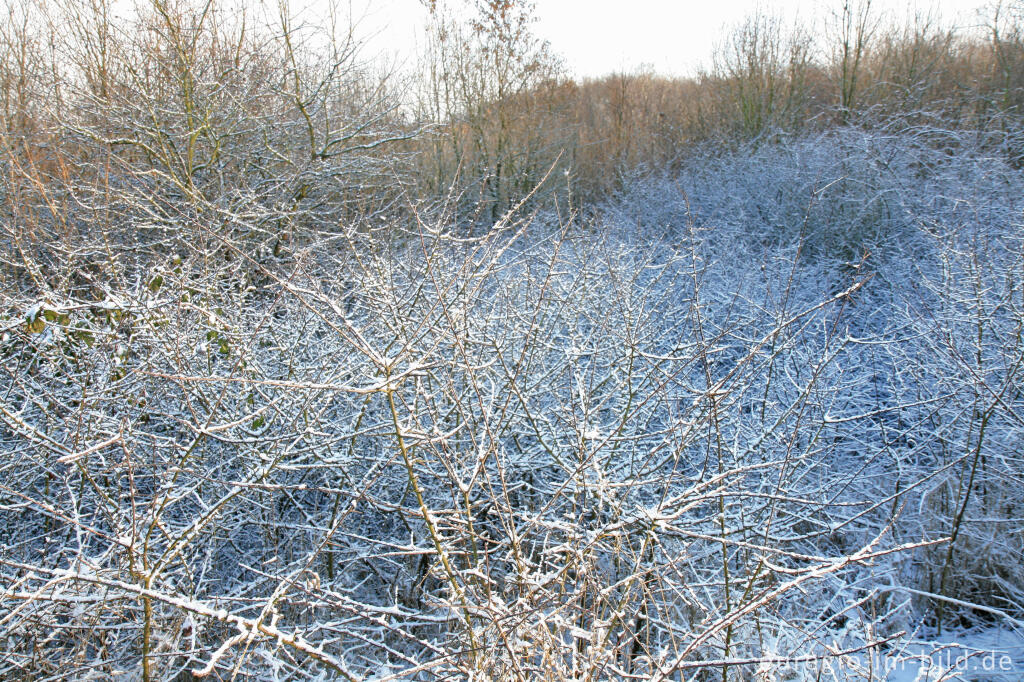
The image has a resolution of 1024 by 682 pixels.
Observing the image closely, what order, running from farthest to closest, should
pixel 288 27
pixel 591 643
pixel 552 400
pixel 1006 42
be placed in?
pixel 1006 42, pixel 288 27, pixel 552 400, pixel 591 643

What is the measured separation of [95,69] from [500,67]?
7613 millimetres

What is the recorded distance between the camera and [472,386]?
228 centimetres

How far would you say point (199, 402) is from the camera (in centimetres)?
338

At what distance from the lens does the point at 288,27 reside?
6.63 meters

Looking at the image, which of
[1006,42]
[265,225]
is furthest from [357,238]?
[1006,42]

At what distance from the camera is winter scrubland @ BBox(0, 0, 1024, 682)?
197 cm

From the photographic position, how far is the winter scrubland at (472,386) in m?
1.97

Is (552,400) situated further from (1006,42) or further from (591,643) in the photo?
(1006,42)

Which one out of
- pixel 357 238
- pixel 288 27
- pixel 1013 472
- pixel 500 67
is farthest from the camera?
pixel 500 67

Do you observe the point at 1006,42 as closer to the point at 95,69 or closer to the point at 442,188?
the point at 442,188

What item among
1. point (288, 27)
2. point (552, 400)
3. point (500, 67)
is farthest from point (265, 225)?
point (500, 67)

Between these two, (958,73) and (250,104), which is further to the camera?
(958,73)

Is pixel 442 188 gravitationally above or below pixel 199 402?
above

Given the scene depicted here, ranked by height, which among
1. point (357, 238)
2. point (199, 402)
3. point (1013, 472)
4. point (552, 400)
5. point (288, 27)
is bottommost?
point (1013, 472)
